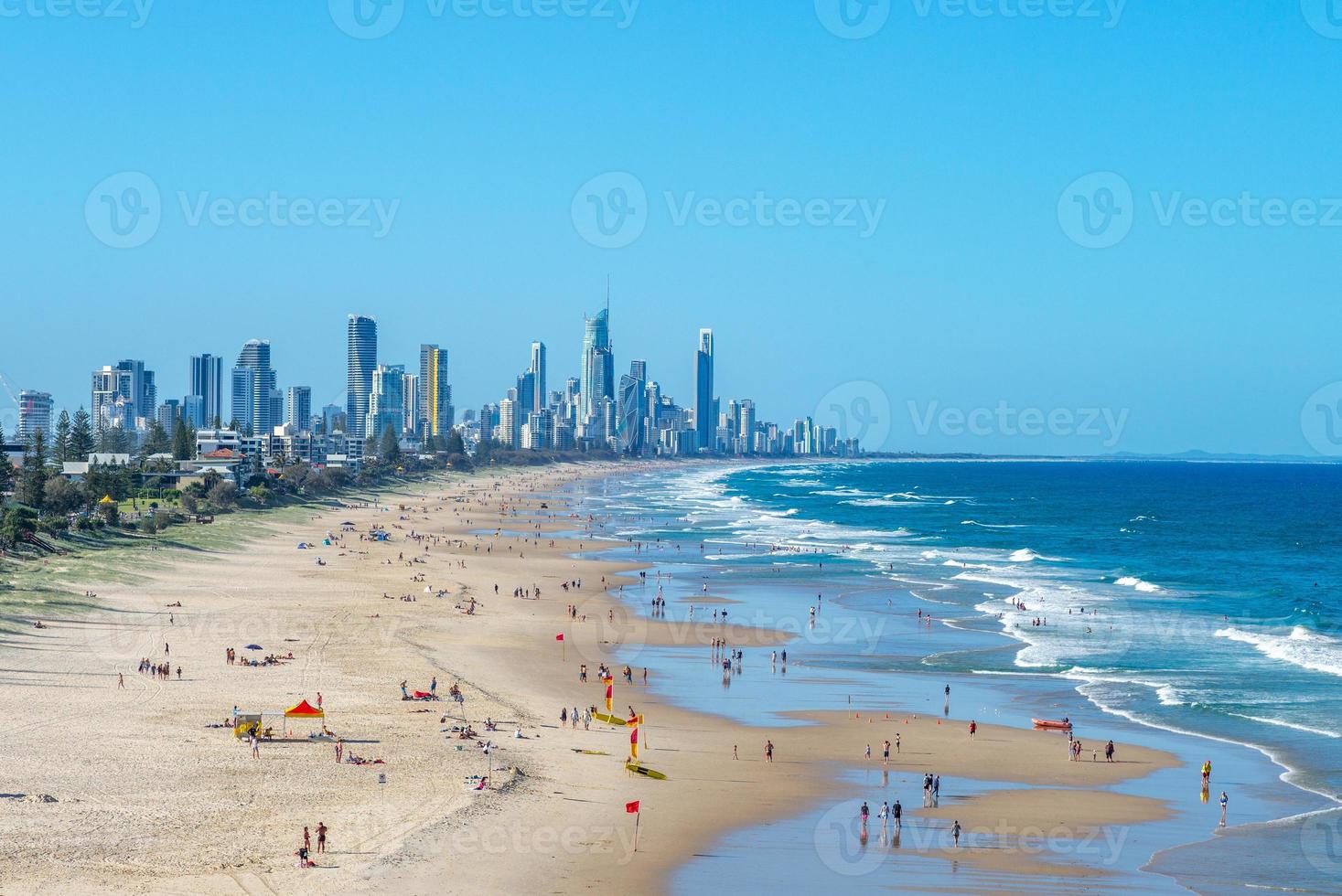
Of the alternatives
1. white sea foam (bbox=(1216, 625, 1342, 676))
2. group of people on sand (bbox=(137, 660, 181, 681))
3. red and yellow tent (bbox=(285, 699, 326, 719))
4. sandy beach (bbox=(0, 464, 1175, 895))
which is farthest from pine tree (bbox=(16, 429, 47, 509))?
white sea foam (bbox=(1216, 625, 1342, 676))

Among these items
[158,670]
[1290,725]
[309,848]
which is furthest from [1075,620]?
[309,848]

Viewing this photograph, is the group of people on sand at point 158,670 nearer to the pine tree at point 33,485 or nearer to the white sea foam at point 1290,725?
the white sea foam at point 1290,725

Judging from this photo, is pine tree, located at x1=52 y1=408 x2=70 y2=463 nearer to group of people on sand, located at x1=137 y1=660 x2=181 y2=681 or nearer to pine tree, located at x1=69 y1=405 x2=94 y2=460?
pine tree, located at x1=69 y1=405 x2=94 y2=460

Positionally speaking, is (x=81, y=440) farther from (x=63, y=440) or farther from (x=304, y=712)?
(x=304, y=712)

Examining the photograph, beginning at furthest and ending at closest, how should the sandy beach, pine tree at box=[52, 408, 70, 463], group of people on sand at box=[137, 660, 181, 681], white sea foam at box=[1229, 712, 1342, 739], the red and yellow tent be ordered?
1. pine tree at box=[52, 408, 70, 463]
2. group of people on sand at box=[137, 660, 181, 681]
3. white sea foam at box=[1229, 712, 1342, 739]
4. the red and yellow tent
5. the sandy beach

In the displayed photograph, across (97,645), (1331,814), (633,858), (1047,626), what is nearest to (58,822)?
(633,858)

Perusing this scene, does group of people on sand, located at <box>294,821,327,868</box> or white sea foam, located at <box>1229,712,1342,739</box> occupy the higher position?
group of people on sand, located at <box>294,821,327,868</box>

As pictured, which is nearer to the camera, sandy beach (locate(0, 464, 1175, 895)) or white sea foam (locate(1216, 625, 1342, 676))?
sandy beach (locate(0, 464, 1175, 895))

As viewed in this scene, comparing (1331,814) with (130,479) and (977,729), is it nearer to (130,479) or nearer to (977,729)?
(977,729)
